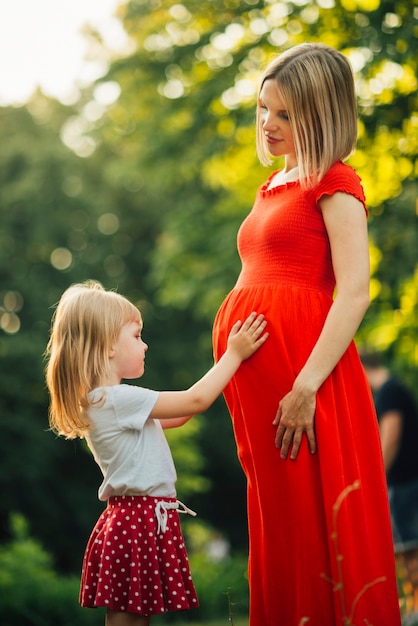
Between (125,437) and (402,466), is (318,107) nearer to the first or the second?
(125,437)

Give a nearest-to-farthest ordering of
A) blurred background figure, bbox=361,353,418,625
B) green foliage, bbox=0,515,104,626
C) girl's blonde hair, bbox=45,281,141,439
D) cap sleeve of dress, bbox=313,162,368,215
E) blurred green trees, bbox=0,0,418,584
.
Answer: cap sleeve of dress, bbox=313,162,368,215 → girl's blonde hair, bbox=45,281,141,439 → blurred background figure, bbox=361,353,418,625 → green foliage, bbox=0,515,104,626 → blurred green trees, bbox=0,0,418,584

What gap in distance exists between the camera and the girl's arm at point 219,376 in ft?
10.8

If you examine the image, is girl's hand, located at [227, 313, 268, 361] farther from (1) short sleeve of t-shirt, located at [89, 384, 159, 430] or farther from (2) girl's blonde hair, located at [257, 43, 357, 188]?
(2) girl's blonde hair, located at [257, 43, 357, 188]

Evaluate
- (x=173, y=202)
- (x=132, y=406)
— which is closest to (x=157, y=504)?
(x=132, y=406)

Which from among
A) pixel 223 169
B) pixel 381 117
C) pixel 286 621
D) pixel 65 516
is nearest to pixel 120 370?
pixel 286 621

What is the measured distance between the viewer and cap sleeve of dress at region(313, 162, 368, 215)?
3209mm

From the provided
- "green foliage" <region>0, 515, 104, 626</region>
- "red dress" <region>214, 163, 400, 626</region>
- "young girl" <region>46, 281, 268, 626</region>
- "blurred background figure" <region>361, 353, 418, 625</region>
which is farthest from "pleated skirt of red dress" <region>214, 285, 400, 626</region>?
"green foliage" <region>0, 515, 104, 626</region>

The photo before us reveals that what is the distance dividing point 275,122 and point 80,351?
104 centimetres

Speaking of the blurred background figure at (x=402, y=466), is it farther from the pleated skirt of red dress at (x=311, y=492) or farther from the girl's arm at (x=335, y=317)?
the girl's arm at (x=335, y=317)

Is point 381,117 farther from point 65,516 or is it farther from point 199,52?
point 65,516

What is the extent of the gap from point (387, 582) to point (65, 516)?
2049cm

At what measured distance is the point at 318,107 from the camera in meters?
3.25

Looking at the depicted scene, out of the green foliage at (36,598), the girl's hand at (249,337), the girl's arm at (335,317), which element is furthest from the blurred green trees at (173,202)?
the girl's hand at (249,337)

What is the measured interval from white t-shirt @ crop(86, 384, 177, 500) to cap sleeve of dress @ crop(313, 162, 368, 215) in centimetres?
89
